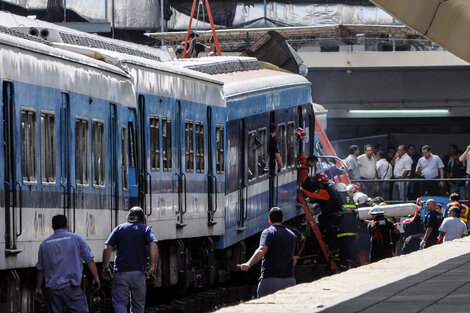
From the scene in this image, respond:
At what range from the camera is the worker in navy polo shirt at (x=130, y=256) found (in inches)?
659

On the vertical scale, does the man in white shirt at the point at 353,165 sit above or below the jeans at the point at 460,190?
above

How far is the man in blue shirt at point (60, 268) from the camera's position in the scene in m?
14.9

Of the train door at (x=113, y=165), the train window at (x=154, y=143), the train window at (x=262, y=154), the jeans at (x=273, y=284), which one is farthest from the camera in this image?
the train window at (x=262, y=154)

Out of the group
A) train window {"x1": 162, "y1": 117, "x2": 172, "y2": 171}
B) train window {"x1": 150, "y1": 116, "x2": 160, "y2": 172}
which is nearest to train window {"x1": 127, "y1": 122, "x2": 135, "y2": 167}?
train window {"x1": 150, "y1": 116, "x2": 160, "y2": 172}

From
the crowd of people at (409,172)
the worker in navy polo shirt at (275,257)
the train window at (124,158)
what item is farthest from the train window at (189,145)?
the crowd of people at (409,172)

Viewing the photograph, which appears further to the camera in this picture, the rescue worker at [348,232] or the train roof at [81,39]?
the rescue worker at [348,232]

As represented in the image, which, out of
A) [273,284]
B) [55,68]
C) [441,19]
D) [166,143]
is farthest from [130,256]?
[441,19]

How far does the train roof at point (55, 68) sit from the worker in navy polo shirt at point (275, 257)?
2.57 metres

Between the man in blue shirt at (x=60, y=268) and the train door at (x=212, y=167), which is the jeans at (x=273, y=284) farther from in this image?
the train door at (x=212, y=167)

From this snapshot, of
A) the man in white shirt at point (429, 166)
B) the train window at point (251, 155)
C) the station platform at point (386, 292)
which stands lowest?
the station platform at point (386, 292)

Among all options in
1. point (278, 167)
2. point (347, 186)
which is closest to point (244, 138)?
point (278, 167)

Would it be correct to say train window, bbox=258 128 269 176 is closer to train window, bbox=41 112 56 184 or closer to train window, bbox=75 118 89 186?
train window, bbox=75 118 89 186

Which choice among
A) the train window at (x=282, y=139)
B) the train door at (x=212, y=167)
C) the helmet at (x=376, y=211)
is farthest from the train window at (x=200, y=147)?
the train window at (x=282, y=139)

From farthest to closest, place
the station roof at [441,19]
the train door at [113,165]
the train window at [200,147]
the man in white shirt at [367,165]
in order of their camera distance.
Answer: the man in white shirt at [367,165] → the train window at [200,147] → the station roof at [441,19] → the train door at [113,165]
